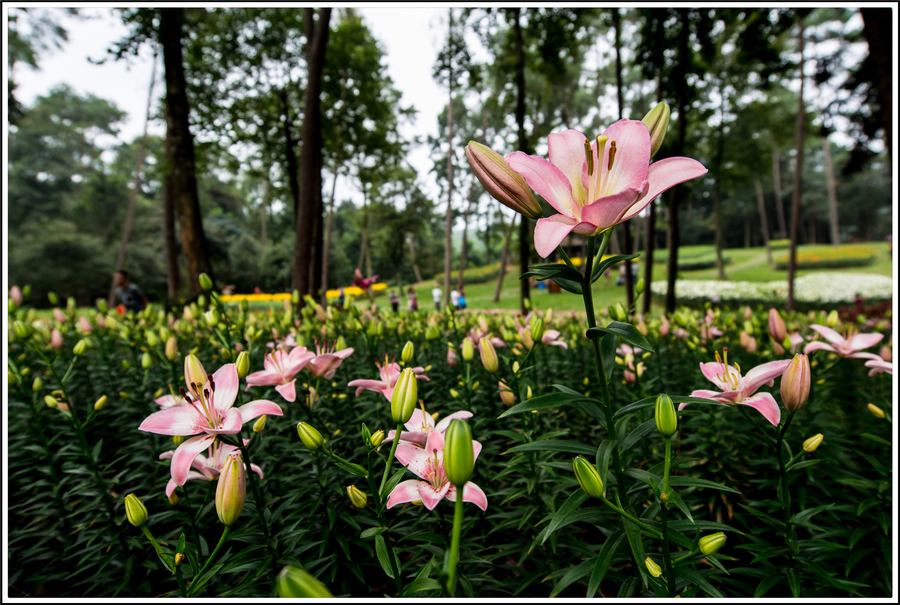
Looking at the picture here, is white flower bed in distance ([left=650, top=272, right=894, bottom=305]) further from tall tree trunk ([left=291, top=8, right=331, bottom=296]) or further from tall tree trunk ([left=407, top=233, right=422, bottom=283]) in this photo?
tall tree trunk ([left=407, top=233, right=422, bottom=283])

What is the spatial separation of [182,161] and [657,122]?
23.0 feet

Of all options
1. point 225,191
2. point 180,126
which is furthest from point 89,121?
point 180,126

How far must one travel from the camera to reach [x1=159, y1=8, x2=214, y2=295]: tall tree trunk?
5.77 meters

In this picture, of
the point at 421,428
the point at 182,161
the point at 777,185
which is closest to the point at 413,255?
the point at 182,161

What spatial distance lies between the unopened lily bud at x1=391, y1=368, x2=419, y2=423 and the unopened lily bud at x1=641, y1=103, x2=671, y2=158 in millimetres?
577

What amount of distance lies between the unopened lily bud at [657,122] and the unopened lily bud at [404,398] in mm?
577

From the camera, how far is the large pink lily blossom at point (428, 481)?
0.69 m

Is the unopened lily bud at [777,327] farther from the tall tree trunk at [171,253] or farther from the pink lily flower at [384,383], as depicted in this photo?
the tall tree trunk at [171,253]

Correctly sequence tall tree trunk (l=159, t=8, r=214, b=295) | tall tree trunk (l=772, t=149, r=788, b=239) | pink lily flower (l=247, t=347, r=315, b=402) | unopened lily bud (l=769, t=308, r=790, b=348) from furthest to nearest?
tall tree trunk (l=772, t=149, r=788, b=239)
tall tree trunk (l=159, t=8, r=214, b=295)
unopened lily bud (l=769, t=308, r=790, b=348)
pink lily flower (l=247, t=347, r=315, b=402)

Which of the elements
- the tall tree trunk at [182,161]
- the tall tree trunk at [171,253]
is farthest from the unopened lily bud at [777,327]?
the tall tree trunk at [171,253]

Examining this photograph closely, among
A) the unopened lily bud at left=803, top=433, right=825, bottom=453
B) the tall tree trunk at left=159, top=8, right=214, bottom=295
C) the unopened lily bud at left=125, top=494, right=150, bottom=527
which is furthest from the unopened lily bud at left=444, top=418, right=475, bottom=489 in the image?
the tall tree trunk at left=159, top=8, right=214, bottom=295

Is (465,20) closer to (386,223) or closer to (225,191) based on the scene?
(386,223)

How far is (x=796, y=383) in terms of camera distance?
2.35 feet

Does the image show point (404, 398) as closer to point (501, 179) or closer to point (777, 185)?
point (501, 179)
